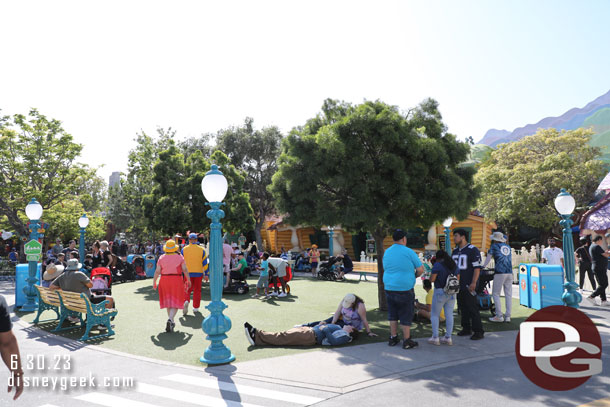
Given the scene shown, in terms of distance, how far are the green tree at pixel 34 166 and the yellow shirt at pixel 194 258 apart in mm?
18590

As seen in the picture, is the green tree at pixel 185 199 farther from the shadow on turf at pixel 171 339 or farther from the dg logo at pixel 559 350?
the dg logo at pixel 559 350

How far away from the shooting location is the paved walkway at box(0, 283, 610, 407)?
4.69 metres

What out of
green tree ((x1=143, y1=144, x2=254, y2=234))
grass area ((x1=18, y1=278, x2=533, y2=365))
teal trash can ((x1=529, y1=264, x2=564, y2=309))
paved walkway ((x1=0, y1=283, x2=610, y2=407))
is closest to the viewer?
paved walkway ((x1=0, y1=283, x2=610, y2=407))

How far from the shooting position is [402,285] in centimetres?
675

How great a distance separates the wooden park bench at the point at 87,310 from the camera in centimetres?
779

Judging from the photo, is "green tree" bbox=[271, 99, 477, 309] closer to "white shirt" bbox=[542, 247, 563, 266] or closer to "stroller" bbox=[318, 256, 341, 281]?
"white shirt" bbox=[542, 247, 563, 266]

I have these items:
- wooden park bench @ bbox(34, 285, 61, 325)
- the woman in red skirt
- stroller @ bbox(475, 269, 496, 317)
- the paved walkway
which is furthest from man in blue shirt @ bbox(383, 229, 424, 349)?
wooden park bench @ bbox(34, 285, 61, 325)

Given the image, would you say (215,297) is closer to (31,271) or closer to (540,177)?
(31,271)

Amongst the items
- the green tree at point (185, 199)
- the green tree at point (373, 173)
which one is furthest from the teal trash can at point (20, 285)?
the green tree at point (373, 173)

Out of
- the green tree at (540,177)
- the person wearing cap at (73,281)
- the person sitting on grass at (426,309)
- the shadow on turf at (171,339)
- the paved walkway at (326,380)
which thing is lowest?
the shadow on turf at (171,339)

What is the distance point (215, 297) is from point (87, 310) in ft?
9.83

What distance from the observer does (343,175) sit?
900 cm

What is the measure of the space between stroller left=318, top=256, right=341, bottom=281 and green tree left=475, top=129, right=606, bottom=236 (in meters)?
17.1

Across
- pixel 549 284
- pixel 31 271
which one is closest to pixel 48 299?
pixel 31 271
